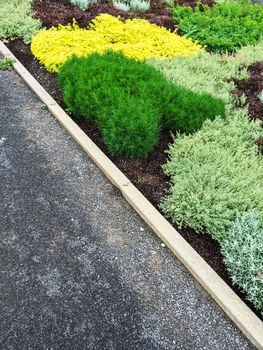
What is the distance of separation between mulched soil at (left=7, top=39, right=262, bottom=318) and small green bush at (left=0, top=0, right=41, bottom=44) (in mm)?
1347

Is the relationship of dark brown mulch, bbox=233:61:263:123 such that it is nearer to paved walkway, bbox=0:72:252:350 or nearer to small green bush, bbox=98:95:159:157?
small green bush, bbox=98:95:159:157

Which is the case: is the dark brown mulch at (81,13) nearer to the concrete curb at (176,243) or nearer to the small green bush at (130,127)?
the concrete curb at (176,243)

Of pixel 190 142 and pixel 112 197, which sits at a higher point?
pixel 190 142

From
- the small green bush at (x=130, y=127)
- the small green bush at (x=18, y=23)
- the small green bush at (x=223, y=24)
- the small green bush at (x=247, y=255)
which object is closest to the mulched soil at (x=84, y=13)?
the small green bush at (x=18, y=23)

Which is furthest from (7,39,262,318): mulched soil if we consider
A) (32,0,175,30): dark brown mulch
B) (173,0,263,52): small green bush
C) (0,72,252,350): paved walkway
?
(173,0,263,52): small green bush

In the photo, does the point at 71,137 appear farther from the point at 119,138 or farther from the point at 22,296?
the point at 22,296

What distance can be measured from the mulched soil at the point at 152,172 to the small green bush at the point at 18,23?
4.42ft

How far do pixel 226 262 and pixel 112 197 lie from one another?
5.46ft

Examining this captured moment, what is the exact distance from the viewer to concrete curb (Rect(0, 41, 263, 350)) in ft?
12.0

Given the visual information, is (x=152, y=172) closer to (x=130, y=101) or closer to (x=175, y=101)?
(x=130, y=101)

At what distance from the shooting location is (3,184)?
5.00 meters

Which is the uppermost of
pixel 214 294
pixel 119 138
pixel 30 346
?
pixel 119 138

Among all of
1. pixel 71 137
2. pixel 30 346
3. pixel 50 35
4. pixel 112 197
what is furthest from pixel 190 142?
pixel 50 35

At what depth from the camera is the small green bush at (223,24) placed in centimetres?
863
